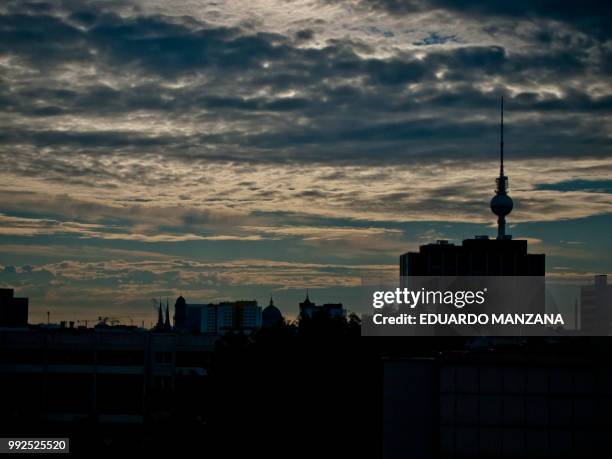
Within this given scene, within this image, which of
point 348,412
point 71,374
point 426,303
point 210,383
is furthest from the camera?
point 426,303

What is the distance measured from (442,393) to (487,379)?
→ 4.59 feet

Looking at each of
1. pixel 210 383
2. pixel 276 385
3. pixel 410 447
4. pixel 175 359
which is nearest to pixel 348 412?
pixel 276 385

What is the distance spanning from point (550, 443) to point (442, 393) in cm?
346

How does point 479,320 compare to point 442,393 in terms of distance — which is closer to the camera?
point 442,393

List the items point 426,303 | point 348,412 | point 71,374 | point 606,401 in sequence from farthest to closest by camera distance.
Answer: point 426,303 < point 71,374 < point 348,412 < point 606,401

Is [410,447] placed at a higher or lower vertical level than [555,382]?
lower

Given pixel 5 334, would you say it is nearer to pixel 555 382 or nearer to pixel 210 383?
pixel 210 383

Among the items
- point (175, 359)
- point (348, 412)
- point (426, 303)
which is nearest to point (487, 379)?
point (348, 412)

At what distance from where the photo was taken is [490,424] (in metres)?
28.3

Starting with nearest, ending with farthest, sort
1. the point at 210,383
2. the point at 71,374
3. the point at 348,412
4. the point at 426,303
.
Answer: the point at 348,412 < the point at 210,383 < the point at 71,374 < the point at 426,303

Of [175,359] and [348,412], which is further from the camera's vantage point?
[175,359]

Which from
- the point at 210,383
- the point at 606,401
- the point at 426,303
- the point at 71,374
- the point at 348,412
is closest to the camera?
the point at 606,401

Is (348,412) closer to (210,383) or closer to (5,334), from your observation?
(210,383)

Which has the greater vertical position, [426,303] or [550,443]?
[426,303]
